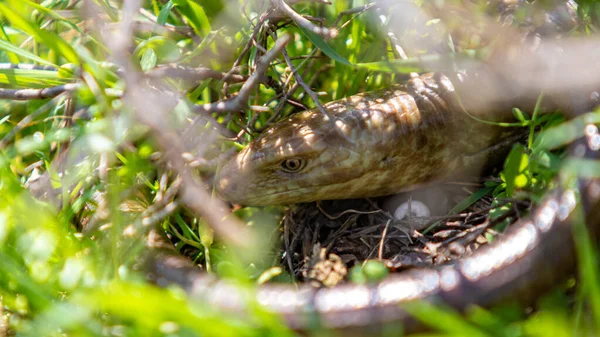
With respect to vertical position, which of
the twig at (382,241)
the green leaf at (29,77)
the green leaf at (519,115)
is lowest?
the twig at (382,241)

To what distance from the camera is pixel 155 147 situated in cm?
278

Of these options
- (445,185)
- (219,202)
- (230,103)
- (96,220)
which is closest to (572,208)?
(445,185)

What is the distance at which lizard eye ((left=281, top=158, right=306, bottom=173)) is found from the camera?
8.59 ft

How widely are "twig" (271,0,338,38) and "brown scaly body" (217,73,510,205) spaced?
355 mm

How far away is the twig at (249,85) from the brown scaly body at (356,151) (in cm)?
23

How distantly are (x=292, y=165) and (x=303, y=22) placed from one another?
59 cm

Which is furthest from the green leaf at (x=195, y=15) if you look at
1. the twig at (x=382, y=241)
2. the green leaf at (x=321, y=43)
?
the twig at (x=382, y=241)

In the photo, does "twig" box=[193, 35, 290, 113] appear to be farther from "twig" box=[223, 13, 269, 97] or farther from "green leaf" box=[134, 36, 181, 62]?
"green leaf" box=[134, 36, 181, 62]

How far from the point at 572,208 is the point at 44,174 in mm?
2095

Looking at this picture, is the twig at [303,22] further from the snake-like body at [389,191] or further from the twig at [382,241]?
the twig at [382,241]

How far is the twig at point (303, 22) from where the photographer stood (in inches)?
94.6

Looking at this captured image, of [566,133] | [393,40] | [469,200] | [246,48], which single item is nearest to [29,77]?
[246,48]

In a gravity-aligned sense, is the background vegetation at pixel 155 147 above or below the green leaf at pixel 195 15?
below

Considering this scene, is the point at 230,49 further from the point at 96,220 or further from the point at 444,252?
the point at 444,252
